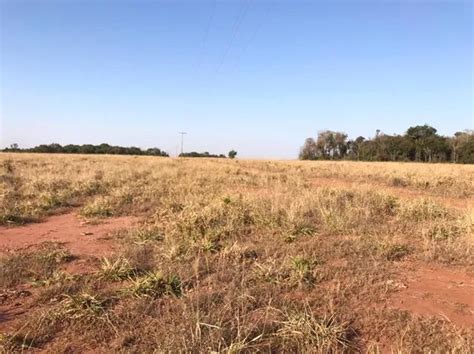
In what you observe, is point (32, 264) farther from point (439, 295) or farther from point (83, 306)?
point (439, 295)

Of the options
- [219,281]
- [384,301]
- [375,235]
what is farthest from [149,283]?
[375,235]

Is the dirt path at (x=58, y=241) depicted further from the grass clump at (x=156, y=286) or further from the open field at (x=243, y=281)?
the grass clump at (x=156, y=286)

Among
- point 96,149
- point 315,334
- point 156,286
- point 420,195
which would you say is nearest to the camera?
point 315,334

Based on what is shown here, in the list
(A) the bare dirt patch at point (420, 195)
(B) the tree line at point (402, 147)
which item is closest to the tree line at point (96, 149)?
(B) the tree line at point (402, 147)

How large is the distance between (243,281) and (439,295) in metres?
2.13

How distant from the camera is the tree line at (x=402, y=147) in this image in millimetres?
80625

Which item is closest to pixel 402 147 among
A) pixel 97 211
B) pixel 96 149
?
Result: pixel 96 149

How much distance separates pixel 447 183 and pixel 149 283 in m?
18.5

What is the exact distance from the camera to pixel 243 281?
187 inches

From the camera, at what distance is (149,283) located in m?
4.61

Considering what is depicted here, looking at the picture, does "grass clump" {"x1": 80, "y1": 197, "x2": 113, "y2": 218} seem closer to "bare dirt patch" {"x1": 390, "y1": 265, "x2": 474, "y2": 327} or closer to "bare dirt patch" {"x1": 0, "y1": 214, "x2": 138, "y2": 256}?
"bare dirt patch" {"x1": 0, "y1": 214, "x2": 138, "y2": 256}

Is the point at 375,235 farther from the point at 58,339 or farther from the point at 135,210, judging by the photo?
the point at 135,210

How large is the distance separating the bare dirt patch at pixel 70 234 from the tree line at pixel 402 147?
79305 mm

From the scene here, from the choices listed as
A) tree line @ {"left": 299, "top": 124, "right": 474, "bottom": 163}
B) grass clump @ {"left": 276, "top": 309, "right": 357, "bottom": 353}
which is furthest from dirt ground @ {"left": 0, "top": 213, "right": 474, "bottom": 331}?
tree line @ {"left": 299, "top": 124, "right": 474, "bottom": 163}
